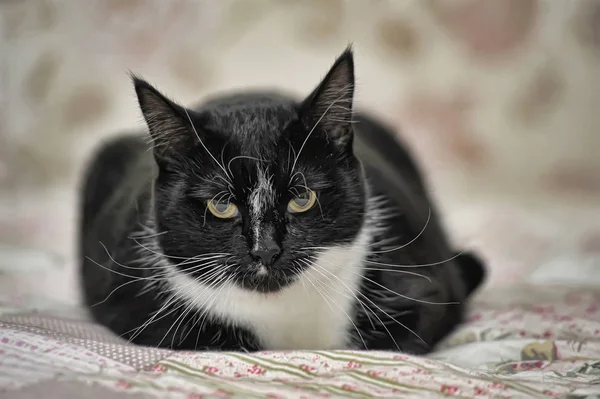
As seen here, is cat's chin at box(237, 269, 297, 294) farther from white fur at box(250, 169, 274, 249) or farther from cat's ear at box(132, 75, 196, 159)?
cat's ear at box(132, 75, 196, 159)

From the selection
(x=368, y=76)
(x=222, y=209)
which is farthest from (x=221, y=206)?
(x=368, y=76)

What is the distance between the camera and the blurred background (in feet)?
8.28

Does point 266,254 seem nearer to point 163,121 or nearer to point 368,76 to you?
point 163,121

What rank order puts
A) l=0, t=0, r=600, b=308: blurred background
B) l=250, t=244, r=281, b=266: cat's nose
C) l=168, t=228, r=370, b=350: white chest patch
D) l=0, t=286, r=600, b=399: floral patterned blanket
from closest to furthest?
1. l=0, t=286, r=600, b=399: floral patterned blanket
2. l=250, t=244, r=281, b=266: cat's nose
3. l=168, t=228, r=370, b=350: white chest patch
4. l=0, t=0, r=600, b=308: blurred background

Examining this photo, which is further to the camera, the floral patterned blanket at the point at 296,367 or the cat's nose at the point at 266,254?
the cat's nose at the point at 266,254

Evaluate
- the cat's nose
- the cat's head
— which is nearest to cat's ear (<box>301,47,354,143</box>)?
the cat's head

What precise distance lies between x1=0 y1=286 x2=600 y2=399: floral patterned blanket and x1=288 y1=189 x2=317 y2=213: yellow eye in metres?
0.26

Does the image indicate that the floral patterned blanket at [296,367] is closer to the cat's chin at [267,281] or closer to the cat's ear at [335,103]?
the cat's chin at [267,281]

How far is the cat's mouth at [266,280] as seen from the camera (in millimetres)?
1220

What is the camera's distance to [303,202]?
1.25 meters

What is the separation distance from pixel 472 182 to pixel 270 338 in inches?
59.1

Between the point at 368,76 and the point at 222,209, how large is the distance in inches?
59.2

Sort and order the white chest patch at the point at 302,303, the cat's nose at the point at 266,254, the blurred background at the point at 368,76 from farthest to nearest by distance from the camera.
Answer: the blurred background at the point at 368,76, the white chest patch at the point at 302,303, the cat's nose at the point at 266,254

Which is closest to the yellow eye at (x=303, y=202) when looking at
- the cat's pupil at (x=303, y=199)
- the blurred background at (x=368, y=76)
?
the cat's pupil at (x=303, y=199)
